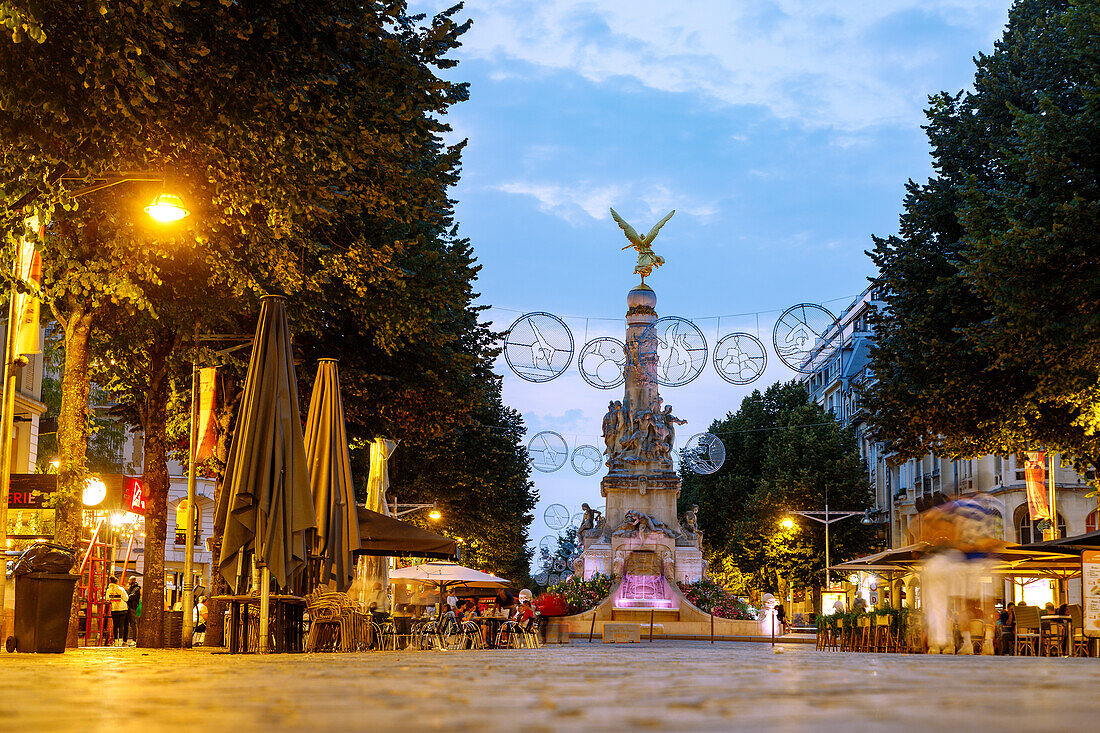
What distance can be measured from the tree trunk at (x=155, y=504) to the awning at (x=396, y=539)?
9.64 ft

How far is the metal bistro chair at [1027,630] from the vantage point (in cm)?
2166

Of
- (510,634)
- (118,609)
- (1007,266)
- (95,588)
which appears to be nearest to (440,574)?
(510,634)

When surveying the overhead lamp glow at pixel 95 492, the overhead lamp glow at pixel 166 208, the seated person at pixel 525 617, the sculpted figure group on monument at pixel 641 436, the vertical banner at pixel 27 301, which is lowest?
the seated person at pixel 525 617

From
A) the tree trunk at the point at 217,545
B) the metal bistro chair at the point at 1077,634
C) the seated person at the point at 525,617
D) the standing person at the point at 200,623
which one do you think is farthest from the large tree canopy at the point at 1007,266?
the standing person at the point at 200,623

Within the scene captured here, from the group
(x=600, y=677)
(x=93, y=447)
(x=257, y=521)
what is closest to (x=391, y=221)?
(x=257, y=521)

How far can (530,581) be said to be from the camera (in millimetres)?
106562

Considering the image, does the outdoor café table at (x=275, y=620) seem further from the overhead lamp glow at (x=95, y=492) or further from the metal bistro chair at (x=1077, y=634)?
the metal bistro chair at (x=1077, y=634)

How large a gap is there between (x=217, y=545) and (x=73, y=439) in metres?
2.56

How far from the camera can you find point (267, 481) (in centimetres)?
1439

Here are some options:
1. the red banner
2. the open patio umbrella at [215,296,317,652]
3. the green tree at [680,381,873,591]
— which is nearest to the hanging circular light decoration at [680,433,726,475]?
the green tree at [680,381,873,591]

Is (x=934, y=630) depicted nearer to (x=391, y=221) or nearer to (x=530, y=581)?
→ (x=391, y=221)

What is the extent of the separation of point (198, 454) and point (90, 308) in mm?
3501

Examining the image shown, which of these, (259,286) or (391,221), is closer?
(259,286)

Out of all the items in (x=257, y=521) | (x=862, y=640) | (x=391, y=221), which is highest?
(x=391, y=221)
